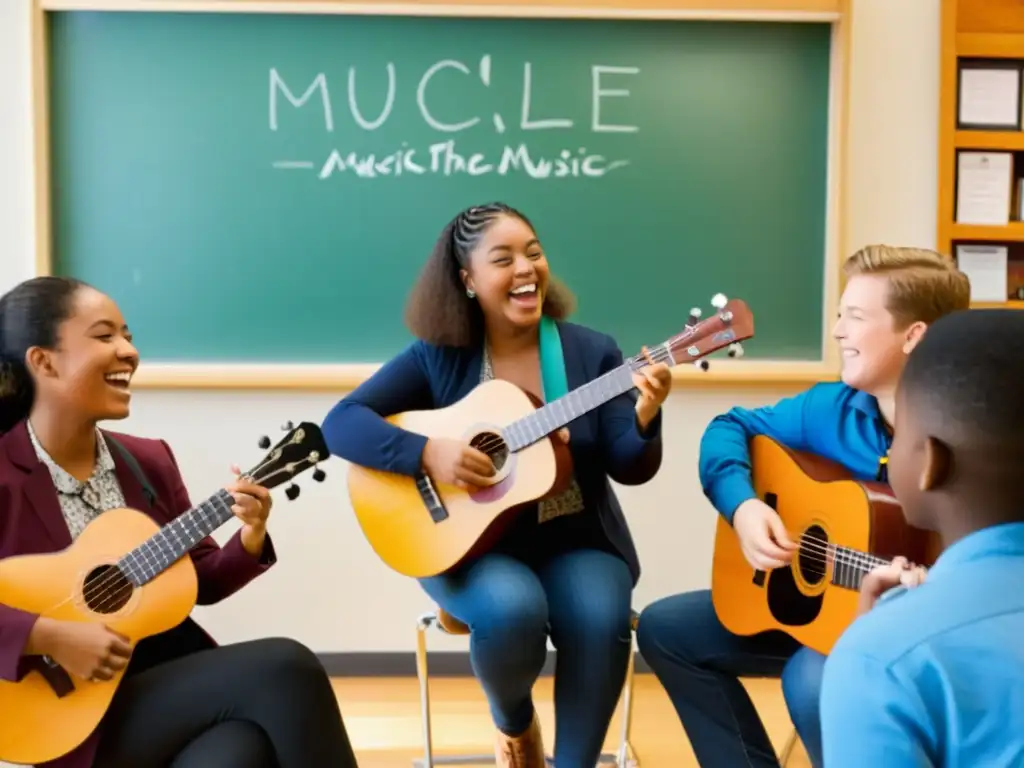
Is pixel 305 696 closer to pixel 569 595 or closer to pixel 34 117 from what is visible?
pixel 569 595

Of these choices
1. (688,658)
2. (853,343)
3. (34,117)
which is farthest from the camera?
(34,117)

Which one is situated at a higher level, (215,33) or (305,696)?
(215,33)

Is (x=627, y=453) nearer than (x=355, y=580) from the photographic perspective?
Yes

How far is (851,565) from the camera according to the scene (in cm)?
158

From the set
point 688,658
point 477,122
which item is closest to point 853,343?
point 688,658

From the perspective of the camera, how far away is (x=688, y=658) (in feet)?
6.02

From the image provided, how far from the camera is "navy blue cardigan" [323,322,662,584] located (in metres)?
1.98

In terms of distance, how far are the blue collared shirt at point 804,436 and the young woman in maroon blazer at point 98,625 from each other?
776 millimetres

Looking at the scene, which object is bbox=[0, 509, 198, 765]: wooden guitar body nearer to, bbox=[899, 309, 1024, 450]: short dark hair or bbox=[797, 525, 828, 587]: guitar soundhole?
bbox=[797, 525, 828, 587]: guitar soundhole

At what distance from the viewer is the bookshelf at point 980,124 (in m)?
2.77

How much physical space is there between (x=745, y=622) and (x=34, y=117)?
2256 mm

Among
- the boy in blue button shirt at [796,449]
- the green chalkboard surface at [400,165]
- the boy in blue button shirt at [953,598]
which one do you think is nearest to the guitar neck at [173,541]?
the boy in blue button shirt at [796,449]

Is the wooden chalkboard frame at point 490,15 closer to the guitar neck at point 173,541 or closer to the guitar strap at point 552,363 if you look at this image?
the guitar strap at point 552,363

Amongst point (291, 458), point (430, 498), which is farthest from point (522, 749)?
point (291, 458)
